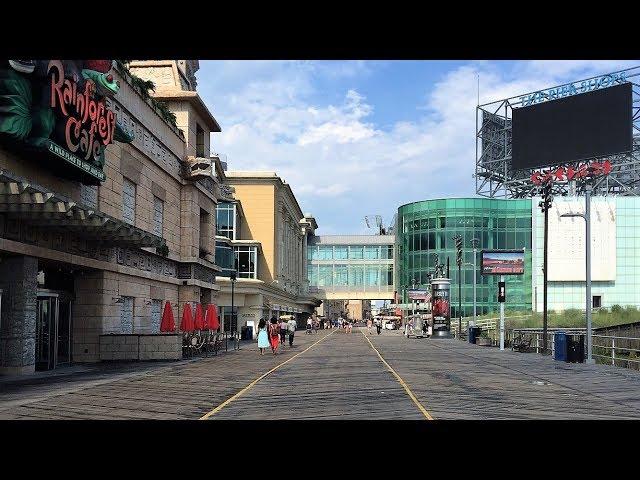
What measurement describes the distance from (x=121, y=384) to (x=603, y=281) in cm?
9049

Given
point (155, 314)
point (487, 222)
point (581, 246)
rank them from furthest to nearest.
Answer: point (487, 222)
point (581, 246)
point (155, 314)

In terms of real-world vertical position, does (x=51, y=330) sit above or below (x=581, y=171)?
below

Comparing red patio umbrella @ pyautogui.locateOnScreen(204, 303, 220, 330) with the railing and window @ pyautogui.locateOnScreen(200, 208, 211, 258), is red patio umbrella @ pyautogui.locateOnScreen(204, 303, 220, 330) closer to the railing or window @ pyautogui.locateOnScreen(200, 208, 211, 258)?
window @ pyautogui.locateOnScreen(200, 208, 211, 258)

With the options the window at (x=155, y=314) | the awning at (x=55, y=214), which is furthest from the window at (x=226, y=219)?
the awning at (x=55, y=214)

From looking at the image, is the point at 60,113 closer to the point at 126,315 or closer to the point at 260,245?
the point at 126,315

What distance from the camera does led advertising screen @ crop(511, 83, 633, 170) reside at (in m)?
85.6

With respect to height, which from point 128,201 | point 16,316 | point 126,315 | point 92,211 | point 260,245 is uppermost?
point 260,245

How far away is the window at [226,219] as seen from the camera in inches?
3214

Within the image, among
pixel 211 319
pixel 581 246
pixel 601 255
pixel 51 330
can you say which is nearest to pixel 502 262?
pixel 211 319

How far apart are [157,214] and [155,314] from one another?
17.7 feet

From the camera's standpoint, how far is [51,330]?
27297 mm
